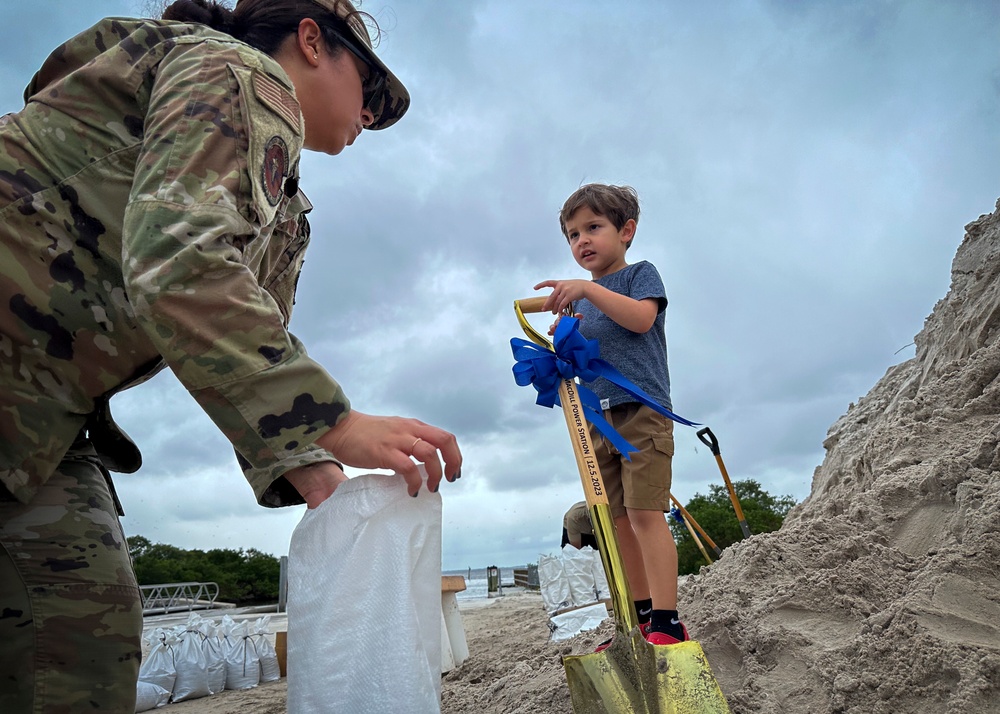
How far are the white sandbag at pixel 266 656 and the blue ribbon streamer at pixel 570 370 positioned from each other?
4090mm

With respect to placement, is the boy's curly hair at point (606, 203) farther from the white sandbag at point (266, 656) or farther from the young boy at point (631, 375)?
the white sandbag at point (266, 656)

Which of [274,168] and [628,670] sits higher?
[274,168]

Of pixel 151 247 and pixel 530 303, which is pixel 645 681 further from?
pixel 151 247

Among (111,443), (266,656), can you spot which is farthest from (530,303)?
(266,656)

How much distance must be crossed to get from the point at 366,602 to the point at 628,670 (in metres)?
1.52

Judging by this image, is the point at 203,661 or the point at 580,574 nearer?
the point at 203,661

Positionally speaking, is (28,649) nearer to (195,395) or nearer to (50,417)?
(50,417)

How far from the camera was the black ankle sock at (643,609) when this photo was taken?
2.71 metres

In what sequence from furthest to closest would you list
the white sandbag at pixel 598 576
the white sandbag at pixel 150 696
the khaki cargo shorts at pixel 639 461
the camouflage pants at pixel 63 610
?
the white sandbag at pixel 598 576 < the white sandbag at pixel 150 696 < the khaki cargo shorts at pixel 639 461 < the camouflage pants at pixel 63 610

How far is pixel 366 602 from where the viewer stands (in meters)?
1.02

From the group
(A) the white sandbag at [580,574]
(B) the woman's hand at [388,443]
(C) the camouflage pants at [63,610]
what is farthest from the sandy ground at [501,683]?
(B) the woman's hand at [388,443]

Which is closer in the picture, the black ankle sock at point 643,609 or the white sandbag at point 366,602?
the white sandbag at point 366,602

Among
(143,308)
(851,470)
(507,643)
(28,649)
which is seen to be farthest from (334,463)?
(507,643)

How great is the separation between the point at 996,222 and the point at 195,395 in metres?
5.22
